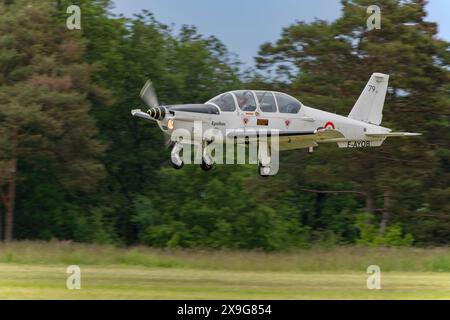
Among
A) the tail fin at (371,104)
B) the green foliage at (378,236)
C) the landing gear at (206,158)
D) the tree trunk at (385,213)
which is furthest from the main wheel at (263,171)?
the tree trunk at (385,213)

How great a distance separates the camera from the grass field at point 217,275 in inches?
799

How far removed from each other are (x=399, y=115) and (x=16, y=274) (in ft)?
63.4

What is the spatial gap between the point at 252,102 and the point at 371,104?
13.5 ft

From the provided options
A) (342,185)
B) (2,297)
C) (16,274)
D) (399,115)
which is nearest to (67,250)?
(16,274)

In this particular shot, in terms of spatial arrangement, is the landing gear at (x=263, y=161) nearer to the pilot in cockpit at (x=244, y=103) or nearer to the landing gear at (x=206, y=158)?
the pilot in cockpit at (x=244, y=103)

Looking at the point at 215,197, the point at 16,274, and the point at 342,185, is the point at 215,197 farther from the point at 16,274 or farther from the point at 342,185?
the point at 16,274

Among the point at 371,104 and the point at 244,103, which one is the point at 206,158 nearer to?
the point at 244,103

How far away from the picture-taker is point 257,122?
72.5 ft

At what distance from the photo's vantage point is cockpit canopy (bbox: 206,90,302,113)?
22.0 meters

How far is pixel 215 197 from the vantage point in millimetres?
44875

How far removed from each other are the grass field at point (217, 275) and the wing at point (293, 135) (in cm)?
343

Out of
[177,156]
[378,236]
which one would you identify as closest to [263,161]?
[177,156]

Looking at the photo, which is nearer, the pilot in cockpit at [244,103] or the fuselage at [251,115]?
the fuselage at [251,115]

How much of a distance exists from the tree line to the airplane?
12.5 m
